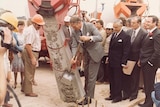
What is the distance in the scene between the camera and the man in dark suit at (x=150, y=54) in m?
4.85

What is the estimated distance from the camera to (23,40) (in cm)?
525

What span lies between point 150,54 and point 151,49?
0.08 metres

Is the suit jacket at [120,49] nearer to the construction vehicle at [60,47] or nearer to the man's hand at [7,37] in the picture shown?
the construction vehicle at [60,47]

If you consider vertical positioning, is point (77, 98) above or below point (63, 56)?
below

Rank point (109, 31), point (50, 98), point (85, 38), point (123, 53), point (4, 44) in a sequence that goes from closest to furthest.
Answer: point (4, 44), point (85, 38), point (123, 53), point (50, 98), point (109, 31)

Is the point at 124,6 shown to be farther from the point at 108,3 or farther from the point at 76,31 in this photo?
the point at 76,31

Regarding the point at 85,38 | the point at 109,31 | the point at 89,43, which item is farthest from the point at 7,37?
the point at 109,31

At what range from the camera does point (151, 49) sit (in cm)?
500

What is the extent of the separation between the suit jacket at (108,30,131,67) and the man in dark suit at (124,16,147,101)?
0.45ft

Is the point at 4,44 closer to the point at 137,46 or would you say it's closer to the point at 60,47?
the point at 60,47

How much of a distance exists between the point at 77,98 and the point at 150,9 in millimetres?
8308

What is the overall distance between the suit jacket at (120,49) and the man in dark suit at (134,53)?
14cm

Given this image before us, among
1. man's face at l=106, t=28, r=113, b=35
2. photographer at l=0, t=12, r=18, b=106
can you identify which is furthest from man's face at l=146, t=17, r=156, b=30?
photographer at l=0, t=12, r=18, b=106

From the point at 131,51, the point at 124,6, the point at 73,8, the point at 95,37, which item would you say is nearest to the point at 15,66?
the point at 95,37
